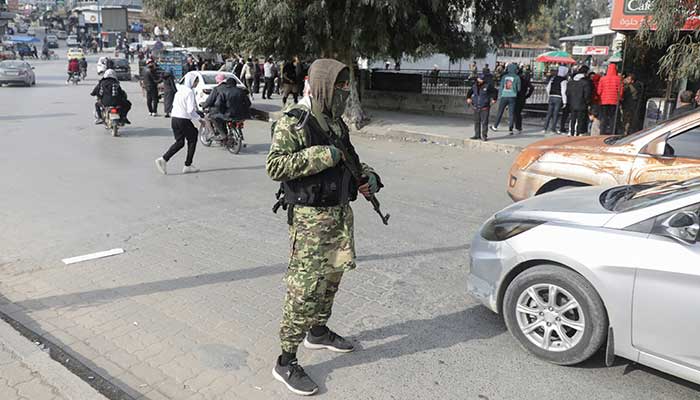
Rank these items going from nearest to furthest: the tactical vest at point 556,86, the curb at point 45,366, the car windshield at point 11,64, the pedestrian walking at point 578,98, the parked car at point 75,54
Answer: the curb at point 45,366 → the pedestrian walking at point 578,98 → the tactical vest at point 556,86 → the car windshield at point 11,64 → the parked car at point 75,54

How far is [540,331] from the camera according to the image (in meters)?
3.82

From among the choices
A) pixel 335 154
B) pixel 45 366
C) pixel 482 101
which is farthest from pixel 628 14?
pixel 45 366

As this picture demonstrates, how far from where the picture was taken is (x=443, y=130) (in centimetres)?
1512

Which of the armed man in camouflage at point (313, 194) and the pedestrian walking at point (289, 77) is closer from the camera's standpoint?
the armed man in camouflage at point (313, 194)

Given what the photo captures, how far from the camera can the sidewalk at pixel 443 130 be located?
13.3 metres

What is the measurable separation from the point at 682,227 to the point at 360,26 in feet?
39.6

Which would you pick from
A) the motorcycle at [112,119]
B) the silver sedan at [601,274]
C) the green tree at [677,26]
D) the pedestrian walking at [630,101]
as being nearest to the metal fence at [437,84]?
the pedestrian walking at [630,101]

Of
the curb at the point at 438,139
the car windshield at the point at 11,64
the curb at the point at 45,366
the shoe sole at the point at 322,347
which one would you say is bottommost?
the curb at the point at 45,366

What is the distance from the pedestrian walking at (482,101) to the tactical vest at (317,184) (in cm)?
1033

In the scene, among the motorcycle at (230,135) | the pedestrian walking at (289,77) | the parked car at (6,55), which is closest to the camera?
the motorcycle at (230,135)

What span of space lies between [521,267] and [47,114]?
16.6m

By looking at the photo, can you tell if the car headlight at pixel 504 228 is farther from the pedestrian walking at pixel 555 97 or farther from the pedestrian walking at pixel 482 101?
the pedestrian walking at pixel 555 97

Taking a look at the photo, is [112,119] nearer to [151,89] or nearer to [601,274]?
[151,89]

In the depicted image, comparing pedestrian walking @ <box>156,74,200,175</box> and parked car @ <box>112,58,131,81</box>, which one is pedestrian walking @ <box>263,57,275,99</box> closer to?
pedestrian walking @ <box>156,74,200,175</box>
